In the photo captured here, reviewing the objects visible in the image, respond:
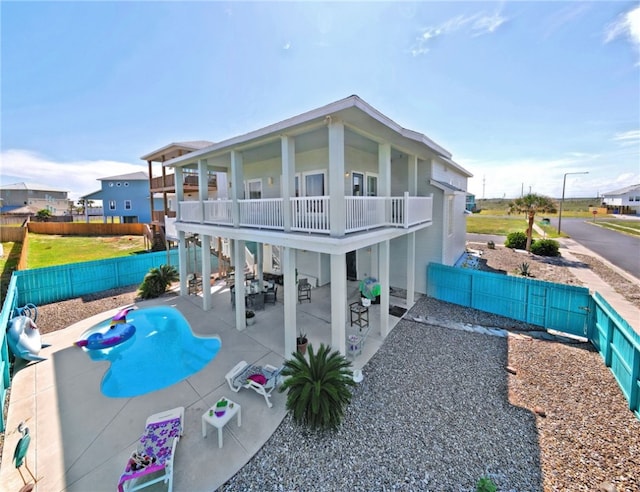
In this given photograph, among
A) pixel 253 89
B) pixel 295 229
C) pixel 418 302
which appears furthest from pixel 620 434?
pixel 253 89

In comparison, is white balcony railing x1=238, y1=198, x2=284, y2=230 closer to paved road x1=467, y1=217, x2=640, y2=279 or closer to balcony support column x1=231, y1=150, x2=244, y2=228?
balcony support column x1=231, y1=150, x2=244, y2=228

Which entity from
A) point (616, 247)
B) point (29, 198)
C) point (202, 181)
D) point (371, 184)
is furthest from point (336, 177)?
point (29, 198)

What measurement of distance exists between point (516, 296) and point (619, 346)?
3787mm

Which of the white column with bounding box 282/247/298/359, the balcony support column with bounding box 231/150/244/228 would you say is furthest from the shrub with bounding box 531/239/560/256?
the balcony support column with bounding box 231/150/244/228

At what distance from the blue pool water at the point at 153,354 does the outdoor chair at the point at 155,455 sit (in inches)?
80.9

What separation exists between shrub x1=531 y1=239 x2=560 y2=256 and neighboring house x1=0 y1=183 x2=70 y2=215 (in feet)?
247

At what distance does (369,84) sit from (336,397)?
1347cm

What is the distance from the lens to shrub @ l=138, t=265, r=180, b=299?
43.9 ft

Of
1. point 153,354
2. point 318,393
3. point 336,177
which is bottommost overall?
point 153,354

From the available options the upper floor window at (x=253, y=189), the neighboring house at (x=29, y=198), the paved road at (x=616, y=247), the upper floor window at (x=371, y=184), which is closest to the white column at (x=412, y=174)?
the upper floor window at (x=371, y=184)

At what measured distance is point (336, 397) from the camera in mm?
5078

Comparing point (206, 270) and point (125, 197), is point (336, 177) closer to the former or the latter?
point (206, 270)

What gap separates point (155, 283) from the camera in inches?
533

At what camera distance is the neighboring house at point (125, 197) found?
39.2 metres
